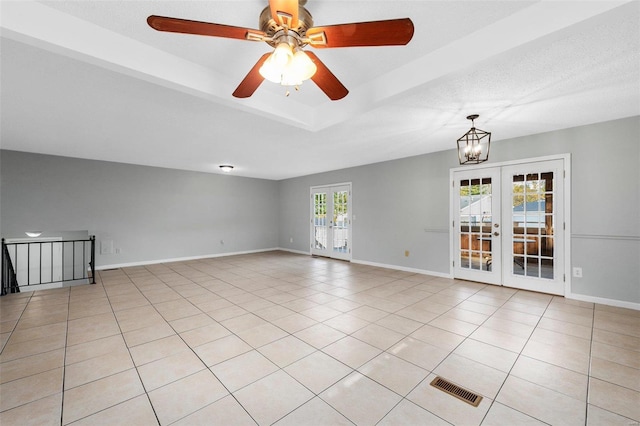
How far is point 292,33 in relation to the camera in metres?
1.48

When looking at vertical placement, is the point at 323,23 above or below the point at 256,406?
above

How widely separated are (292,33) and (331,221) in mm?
6162

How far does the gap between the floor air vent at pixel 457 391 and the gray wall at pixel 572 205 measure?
10.8 ft

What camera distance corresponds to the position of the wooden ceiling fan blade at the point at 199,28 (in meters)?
1.31

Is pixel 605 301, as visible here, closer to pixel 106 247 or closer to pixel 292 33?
pixel 292 33

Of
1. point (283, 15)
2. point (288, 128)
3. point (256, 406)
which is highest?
point (288, 128)

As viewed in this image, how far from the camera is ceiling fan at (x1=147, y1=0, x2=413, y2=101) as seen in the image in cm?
131

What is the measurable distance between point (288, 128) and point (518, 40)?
8.52ft

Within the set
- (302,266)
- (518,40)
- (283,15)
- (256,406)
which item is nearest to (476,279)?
(302,266)

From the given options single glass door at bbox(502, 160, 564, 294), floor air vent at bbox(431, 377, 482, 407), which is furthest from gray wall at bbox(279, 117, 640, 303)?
floor air vent at bbox(431, 377, 482, 407)

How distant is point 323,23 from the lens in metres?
1.86

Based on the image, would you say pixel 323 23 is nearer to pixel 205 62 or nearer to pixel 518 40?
pixel 205 62

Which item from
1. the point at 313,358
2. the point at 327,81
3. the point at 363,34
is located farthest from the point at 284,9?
the point at 313,358

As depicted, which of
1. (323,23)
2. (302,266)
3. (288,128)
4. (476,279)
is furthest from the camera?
(302,266)
